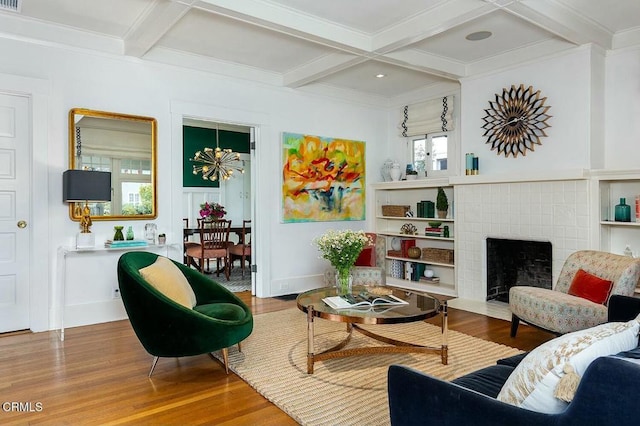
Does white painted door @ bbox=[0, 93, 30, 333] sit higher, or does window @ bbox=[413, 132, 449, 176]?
window @ bbox=[413, 132, 449, 176]

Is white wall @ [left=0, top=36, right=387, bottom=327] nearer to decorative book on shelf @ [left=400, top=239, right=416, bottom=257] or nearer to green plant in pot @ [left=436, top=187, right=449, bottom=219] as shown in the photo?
decorative book on shelf @ [left=400, top=239, right=416, bottom=257]

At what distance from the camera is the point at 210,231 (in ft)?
22.8

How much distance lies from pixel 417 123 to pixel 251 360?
4290mm

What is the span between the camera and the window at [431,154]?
20.2ft

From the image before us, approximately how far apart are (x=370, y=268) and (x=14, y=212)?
3.52 metres

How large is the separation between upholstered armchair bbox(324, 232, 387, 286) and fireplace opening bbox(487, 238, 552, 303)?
1.26 meters

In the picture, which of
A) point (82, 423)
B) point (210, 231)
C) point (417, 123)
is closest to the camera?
point (82, 423)

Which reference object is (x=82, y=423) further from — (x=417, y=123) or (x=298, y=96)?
(x=417, y=123)

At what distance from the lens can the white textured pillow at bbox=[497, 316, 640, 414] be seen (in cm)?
139

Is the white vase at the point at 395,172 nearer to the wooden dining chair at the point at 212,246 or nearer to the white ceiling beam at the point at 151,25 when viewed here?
the wooden dining chair at the point at 212,246

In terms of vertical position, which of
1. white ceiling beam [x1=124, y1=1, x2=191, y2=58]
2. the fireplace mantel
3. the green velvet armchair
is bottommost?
the green velvet armchair

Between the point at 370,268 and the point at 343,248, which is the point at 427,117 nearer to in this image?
the point at 370,268

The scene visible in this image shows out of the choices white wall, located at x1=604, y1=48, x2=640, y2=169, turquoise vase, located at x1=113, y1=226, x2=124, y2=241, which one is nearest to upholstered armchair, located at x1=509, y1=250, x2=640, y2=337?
white wall, located at x1=604, y1=48, x2=640, y2=169

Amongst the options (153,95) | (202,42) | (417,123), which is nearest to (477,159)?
(417,123)
